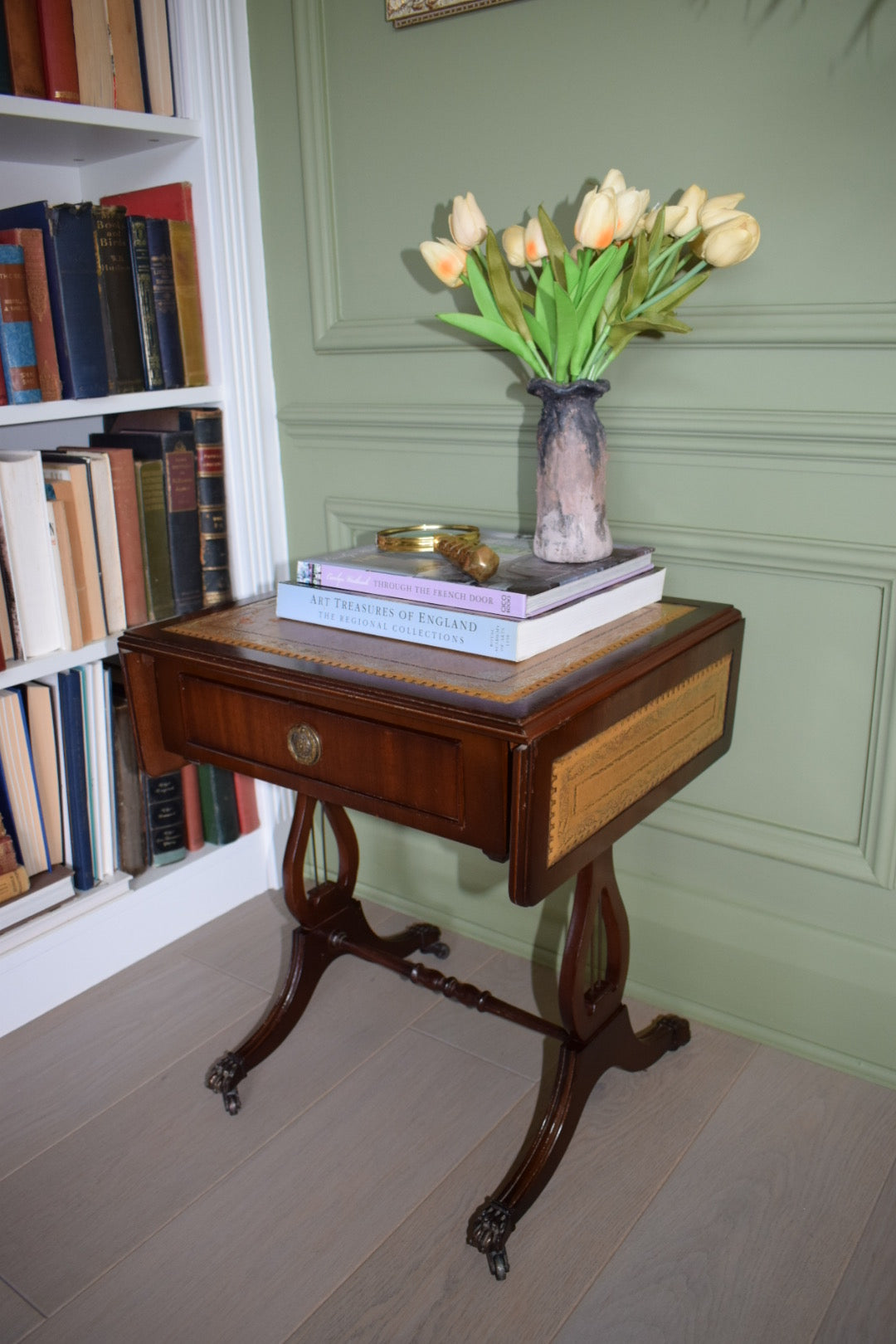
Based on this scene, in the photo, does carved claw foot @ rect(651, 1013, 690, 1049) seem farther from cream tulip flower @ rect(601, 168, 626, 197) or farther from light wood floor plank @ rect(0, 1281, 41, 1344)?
cream tulip flower @ rect(601, 168, 626, 197)

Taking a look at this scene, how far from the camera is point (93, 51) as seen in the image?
1587mm

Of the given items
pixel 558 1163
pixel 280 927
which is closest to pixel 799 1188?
pixel 558 1163

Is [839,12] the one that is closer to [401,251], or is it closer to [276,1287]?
[401,251]

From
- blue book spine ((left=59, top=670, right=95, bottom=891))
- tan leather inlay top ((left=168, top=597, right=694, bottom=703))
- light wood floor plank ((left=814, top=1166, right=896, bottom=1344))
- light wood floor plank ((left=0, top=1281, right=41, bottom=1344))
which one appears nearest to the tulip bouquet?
tan leather inlay top ((left=168, top=597, right=694, bottom=703))

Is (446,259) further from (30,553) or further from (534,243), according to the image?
(30,553)

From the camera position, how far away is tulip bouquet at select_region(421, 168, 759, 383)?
1201 mm

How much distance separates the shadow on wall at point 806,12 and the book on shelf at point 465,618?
2.15 ft

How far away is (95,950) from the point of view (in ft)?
5.94

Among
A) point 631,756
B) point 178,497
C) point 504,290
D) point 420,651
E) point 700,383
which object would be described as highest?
point 504,290

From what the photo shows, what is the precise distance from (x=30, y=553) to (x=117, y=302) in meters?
0.43

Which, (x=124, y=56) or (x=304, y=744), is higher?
(x=124, y=56)

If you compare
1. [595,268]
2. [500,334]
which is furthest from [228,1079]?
[595,268]

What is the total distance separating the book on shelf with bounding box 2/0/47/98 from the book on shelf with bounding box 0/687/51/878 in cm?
90

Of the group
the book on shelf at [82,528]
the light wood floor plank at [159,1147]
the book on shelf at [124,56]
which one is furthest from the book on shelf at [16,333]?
the light wood floor plank at [159,1147]
